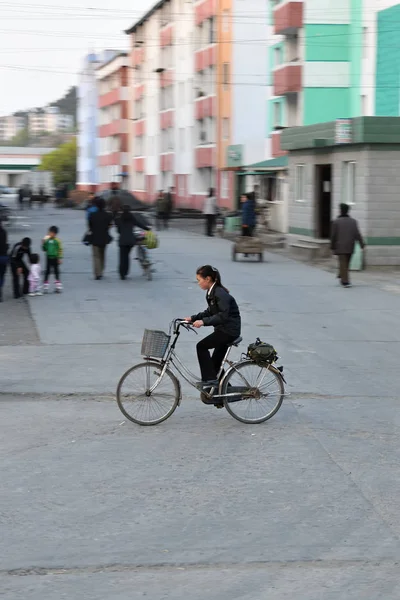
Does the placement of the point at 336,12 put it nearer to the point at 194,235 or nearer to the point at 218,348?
the point at 194,235

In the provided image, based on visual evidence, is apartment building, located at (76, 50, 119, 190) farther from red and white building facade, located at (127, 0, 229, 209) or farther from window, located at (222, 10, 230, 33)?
window, located at (222, 10, 230, 33)

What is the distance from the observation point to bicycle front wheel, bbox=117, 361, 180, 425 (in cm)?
1025

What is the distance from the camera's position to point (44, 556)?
20.8ft

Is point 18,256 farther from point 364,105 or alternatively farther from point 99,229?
point 364,105

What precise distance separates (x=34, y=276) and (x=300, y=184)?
14.1 metres

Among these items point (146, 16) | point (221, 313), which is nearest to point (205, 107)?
point (146, 16)

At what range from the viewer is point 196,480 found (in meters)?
8.20

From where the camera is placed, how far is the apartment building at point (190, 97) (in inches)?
2329

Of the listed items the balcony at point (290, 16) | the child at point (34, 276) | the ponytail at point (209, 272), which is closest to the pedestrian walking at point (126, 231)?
the child at point (34, 276)

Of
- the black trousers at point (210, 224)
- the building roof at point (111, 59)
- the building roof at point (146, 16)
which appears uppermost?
the building roof at point (146, 16)

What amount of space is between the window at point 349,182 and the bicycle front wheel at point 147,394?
63.9 ft

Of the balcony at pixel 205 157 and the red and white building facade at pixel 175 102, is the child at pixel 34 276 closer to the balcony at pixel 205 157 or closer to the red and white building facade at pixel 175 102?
the red and white building facade at pixel 175 102

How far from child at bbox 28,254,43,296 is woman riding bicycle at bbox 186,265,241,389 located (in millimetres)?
11217

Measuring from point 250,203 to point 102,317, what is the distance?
15913mm
